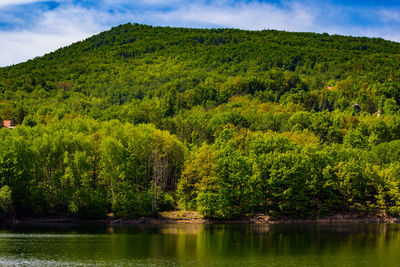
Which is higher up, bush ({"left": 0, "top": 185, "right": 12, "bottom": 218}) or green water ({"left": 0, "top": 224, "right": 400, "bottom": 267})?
bush ({"left": 0, "top": 185, "right": 12, "bottom": 218})

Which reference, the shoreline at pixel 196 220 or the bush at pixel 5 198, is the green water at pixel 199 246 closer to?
the bush at pixel 5 198

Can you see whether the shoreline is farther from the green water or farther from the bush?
the bush

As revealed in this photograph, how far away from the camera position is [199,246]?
60281 mm

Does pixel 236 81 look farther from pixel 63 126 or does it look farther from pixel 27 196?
pixel 27 196

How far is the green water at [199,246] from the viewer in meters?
51.6

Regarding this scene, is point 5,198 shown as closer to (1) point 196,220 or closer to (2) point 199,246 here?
(1) point 196,220

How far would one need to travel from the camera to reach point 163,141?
9619 centimetres

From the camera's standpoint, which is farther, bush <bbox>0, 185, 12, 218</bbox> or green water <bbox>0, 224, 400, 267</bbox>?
bush <bbox>0, 185, 12, 218</bbox>

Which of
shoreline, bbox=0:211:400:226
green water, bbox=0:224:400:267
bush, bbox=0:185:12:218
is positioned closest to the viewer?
green water, bbox=0:224:400:267

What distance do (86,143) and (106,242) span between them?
105 feet

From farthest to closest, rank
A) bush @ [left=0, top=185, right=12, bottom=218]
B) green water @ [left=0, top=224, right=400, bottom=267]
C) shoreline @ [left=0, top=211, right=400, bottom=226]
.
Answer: shoreline @ [left=0, top=211, right=400, bottom=226]
bush @ [left=0, top=185, right=12, bottom=218]
green water @ [left=0, top=224, right=400, bottom=267]

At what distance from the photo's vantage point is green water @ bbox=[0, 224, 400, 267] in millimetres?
51594

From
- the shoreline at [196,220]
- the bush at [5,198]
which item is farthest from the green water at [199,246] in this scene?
the shoreline at [196,220]

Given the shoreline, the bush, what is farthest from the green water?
the shoreline
